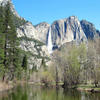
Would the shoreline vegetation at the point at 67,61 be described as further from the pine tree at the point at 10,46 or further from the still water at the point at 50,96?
the still water at the point at 50,96

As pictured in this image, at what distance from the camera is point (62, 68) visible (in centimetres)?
6731

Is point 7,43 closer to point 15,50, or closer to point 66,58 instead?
point 15,50

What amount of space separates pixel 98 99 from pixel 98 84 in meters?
20.6

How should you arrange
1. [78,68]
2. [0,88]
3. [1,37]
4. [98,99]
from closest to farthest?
[98,99]
[0,88]
[1,37]
[78,68]

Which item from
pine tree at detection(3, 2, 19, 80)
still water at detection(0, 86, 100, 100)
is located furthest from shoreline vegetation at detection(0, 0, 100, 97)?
still water at detection(0, 86, 100, 100)

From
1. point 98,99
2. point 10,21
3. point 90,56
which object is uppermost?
point 10,21

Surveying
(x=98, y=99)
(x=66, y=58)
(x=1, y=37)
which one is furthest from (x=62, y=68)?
(x=98, y=99)

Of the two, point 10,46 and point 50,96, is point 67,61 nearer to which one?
point 10,46

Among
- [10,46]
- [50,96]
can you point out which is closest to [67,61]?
[10,46]

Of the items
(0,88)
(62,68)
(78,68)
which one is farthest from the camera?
(62,68)

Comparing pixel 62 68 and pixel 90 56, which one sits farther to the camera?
pixel 62 68

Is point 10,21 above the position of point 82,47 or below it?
above

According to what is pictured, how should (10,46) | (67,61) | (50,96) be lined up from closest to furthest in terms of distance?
(50,96) → (10,46) → (67,61)

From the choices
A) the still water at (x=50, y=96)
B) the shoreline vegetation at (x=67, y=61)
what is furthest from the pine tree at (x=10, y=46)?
the still water at (x=50, y=96)
